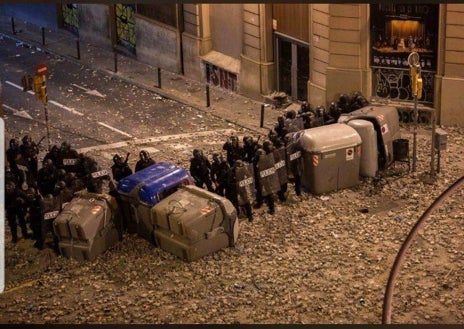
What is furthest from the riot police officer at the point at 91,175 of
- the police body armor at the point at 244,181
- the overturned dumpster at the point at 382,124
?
the overturned dumpster at the point at 382,124

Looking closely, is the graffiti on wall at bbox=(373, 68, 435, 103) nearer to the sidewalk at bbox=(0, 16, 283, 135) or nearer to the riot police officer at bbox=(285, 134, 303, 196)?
the sidewalk at bbox=(0, 16, 283, 135)

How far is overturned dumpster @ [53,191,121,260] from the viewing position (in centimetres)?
2038

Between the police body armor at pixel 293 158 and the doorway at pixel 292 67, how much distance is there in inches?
229

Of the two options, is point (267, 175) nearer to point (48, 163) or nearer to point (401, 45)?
point (48, 163)

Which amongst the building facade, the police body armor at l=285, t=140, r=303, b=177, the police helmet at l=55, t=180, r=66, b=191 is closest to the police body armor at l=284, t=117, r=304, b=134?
the police body armor at l=285, t=140, r=303, b=177

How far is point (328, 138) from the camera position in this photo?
2252 cm

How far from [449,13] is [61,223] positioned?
9.78 m

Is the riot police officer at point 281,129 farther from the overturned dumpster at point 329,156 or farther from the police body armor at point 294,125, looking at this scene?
the overturned dumpster at point 329,156

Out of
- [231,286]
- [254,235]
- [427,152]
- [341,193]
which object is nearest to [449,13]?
[427,152]

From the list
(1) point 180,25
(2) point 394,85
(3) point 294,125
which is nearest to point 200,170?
(3) point 294,125

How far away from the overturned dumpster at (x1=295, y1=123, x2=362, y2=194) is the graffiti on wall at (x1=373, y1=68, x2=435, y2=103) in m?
4.08

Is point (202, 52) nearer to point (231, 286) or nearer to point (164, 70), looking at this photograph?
point (164, 70)

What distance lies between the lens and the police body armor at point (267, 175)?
70.8 ft

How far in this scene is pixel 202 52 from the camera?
3067 centimetres
